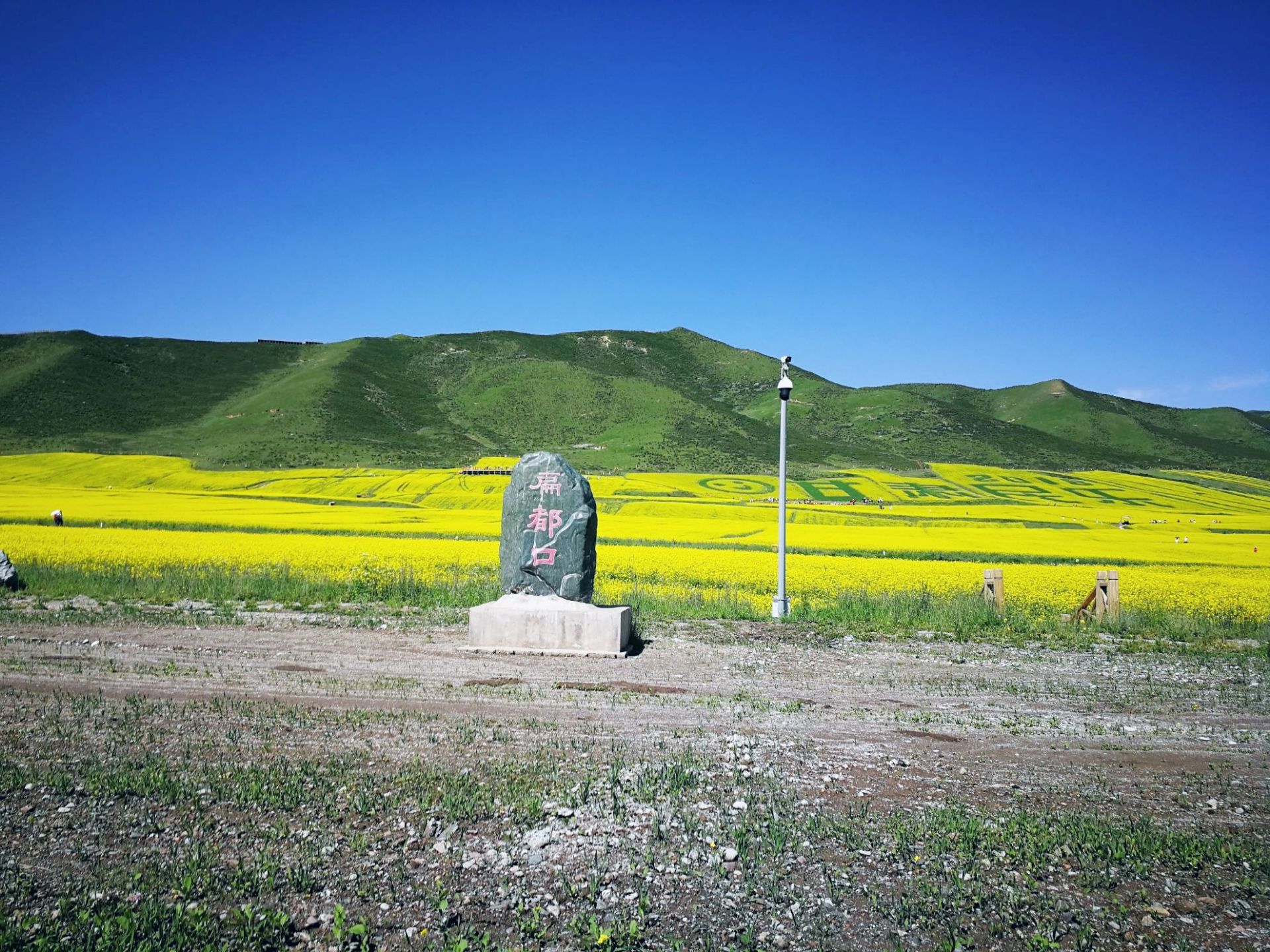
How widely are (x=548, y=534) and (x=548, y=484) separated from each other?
0.89 meters

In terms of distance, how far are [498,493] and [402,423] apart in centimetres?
7769

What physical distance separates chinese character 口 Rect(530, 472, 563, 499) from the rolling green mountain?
8678 centimetres

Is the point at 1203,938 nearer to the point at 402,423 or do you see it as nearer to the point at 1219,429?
the point at 402,423

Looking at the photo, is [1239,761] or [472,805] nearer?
[472,805]

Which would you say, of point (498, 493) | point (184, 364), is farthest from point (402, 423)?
point (498, 493)

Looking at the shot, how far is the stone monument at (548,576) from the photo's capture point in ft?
43.7

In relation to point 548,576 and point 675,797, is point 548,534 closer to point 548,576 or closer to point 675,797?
point 548,576

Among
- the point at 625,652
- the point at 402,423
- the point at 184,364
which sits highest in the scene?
the point at 184,364

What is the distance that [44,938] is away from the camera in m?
4.28

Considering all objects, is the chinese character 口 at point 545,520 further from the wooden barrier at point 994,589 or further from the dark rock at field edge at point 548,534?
the wooden barrier at point 994,589

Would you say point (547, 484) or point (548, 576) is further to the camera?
point (547, 484)

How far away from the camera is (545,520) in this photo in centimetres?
1416

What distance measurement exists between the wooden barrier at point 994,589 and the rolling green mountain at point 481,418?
83.5m

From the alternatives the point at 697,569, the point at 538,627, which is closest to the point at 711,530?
the point at 697,569
